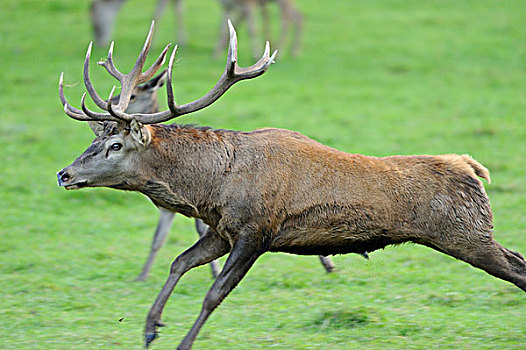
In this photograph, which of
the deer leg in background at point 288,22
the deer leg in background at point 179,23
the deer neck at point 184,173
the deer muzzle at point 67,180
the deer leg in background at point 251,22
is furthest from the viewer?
the deer leg in background at point 179,23

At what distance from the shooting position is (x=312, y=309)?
6.98 m

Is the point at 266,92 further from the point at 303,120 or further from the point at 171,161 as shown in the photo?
the point at 171,161

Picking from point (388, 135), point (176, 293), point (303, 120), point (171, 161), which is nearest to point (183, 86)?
point (303, 120)

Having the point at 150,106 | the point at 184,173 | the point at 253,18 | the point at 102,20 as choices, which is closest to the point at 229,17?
the point at 253,18

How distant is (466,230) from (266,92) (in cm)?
1021

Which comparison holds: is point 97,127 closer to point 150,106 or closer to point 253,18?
point 150,106

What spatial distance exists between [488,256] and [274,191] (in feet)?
4.74

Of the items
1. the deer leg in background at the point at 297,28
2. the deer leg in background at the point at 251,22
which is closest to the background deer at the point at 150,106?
the deer leg in background at the point at 251,22

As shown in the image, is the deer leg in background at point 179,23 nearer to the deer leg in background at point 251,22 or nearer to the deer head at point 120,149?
the deer leg in background at point 251,22

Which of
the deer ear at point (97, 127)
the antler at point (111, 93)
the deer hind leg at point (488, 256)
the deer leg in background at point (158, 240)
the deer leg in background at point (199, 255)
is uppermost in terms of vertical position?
the antler at point (111, 93)

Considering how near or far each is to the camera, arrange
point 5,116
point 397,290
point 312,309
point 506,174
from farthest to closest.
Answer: point 5,116, point 506,174, point 397,290, point 312,309

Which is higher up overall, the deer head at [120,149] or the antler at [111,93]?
the antler at [111,93]

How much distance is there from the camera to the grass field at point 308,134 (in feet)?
21.5

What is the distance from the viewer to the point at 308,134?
1343cm
